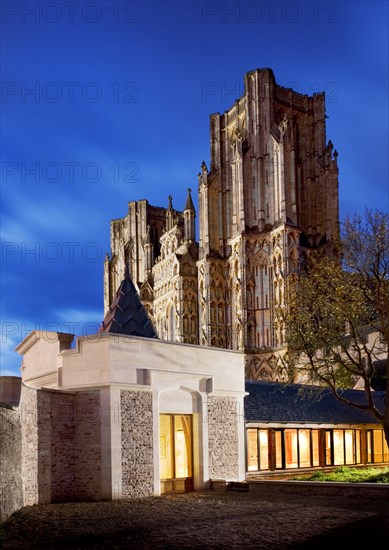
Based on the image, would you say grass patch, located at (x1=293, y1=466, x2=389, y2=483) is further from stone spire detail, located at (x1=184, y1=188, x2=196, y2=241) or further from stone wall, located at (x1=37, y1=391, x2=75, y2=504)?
stone spire detail, located at (x1=184, y1=188, x2=196, y2=241)

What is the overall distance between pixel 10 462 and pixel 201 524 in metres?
4.99

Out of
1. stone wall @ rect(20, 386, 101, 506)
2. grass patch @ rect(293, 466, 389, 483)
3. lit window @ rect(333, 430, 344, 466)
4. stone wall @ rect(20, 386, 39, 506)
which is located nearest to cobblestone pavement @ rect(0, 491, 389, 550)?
stone wall @ rect(20, 386, 39, 506)

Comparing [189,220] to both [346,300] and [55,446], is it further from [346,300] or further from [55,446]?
[55,446]

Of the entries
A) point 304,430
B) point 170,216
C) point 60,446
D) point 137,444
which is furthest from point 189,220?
point 60,446

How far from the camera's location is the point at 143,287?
88375 millimetres

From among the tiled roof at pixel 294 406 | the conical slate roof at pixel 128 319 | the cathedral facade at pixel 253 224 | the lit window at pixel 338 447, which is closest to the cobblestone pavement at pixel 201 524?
the conical slate roof at pixel 128 319

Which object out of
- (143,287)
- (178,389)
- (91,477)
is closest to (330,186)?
(143,287)

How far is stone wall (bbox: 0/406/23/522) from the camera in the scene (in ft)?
57.8

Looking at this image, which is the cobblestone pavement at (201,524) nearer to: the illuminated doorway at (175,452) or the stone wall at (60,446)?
the stone wall at (60,446)

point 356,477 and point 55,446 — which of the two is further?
point 356,477

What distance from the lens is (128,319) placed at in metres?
30.8

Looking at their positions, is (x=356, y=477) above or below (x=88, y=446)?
below

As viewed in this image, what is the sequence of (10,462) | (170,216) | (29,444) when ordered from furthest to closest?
(170,216) < (29,444) < (10,462)

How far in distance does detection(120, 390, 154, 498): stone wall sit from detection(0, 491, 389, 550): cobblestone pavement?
83 cm
